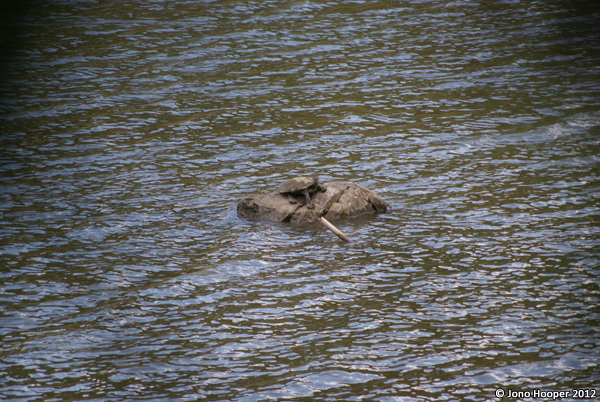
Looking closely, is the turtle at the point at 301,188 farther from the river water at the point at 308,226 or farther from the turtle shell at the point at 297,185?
the river water at the point at 308,226

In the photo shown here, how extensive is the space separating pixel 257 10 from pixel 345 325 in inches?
920

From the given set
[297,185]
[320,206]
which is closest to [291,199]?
[297,185]

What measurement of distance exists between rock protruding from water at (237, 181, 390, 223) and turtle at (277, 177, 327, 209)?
0.10m

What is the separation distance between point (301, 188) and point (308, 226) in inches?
32.0

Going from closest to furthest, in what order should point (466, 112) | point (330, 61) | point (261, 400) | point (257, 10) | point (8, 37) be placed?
point (261, 400) → point (466, 112) → point (330, 61) → point (8, 37) → point (257, 10)

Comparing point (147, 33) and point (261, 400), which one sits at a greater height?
point (147, 33)

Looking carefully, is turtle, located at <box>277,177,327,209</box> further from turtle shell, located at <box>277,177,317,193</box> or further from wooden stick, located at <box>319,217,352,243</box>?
wooden stick, located at <box>319,217,352,243</box>

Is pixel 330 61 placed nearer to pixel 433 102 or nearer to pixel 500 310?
pixel 433 102

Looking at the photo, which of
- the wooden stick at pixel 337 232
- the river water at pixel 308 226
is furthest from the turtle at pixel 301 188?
the wooden stick at pixel 337 232

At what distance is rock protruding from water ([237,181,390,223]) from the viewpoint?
14.7 metres

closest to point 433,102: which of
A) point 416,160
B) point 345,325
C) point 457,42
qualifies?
point 416,160

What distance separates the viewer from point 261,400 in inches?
350

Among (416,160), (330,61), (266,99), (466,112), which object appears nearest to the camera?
(416,160)

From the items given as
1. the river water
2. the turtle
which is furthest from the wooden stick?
the turtle
